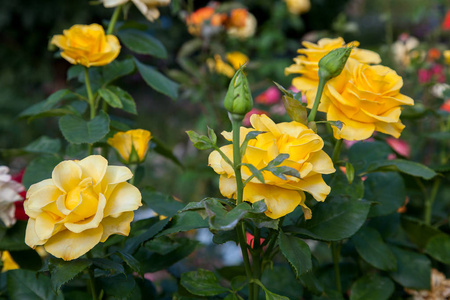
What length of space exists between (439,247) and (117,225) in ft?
1.59

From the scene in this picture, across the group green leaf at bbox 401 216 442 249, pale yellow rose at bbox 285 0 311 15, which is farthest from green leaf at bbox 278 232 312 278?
pale yellow rose at bbox 285 0 311 15

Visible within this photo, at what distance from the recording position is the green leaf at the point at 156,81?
2.35 feet

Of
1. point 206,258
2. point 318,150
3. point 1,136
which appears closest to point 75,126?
point 318,150

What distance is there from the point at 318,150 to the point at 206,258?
4.72ft

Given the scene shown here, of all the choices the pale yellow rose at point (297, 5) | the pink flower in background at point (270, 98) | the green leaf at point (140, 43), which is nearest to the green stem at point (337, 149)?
the green leaf at point (140, 43)

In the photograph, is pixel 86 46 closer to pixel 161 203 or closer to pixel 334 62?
pixel 161 203

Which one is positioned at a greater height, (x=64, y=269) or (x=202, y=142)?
(x=202, y=142)

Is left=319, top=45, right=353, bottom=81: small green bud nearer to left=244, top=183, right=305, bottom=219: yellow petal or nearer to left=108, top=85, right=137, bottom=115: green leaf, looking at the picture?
left=244, top=183, right=305, bottom=219: yellow petal

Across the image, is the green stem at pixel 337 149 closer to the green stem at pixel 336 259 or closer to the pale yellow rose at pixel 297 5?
the green stem at pixel 336 259

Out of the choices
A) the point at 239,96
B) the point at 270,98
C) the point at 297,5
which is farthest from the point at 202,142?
the point at 297,5

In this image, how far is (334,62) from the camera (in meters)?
0.49

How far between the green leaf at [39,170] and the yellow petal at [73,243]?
191mm

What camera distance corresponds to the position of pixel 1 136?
3.30 meters

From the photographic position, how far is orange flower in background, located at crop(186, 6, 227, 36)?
5.59 feet
